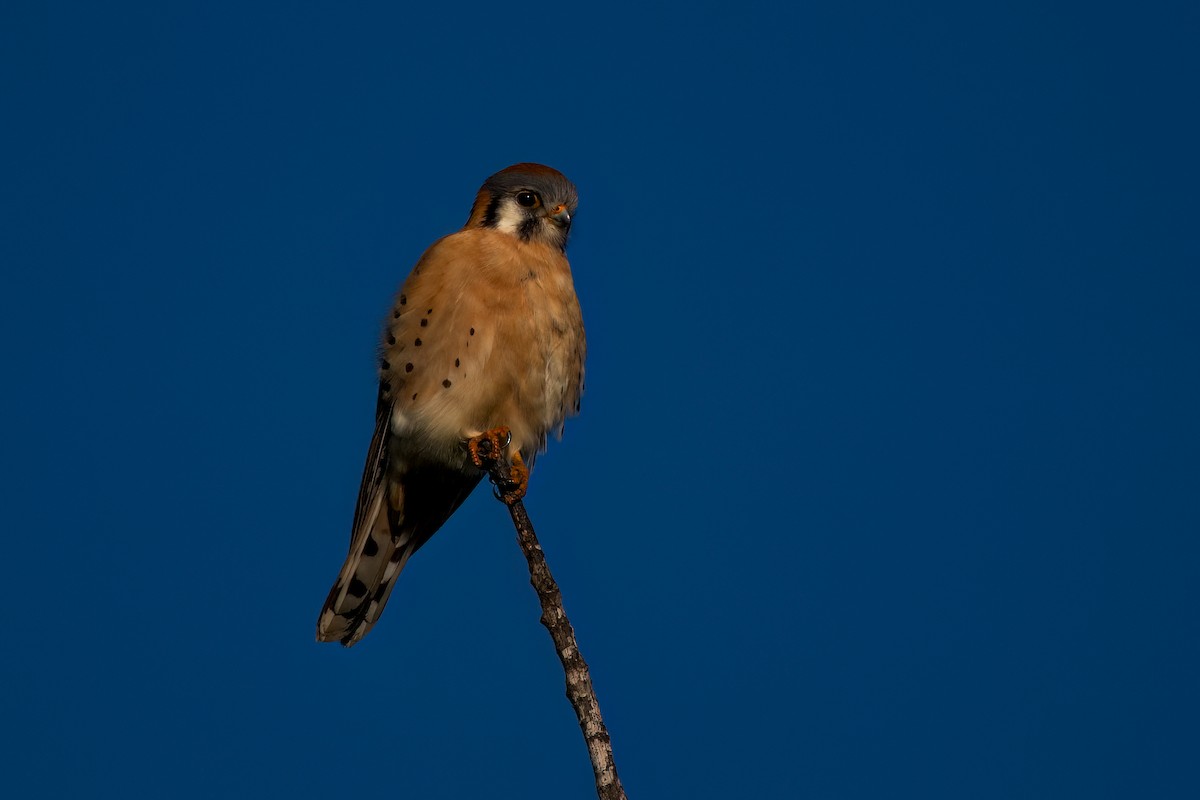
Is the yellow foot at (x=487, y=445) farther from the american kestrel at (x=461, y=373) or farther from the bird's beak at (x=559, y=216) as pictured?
the bird's beak at (x=559, y=216)

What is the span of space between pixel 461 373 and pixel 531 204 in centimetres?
66

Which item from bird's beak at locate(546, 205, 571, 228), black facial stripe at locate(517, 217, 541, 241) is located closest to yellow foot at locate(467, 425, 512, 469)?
black facial stripe at locate(517, 217, 541, 241)

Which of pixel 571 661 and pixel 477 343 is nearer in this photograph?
pixel 571 661

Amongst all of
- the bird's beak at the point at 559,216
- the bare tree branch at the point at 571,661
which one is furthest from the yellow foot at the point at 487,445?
the bird's beak at the point at 559,216

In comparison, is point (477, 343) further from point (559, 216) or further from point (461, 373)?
point (559, 216)

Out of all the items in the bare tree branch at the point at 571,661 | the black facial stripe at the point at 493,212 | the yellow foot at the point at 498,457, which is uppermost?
the black facial stripe at the point at 493,212

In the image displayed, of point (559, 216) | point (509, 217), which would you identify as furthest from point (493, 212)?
point (559, 216)

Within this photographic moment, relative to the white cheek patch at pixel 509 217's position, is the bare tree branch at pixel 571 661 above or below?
below

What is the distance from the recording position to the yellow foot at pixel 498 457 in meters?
3.28

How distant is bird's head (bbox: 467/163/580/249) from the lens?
3.79m

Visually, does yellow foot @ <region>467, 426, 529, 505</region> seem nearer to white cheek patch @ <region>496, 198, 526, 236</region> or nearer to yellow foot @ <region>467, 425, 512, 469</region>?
yellow foot @ <region>467, 425, 512, 469</region>

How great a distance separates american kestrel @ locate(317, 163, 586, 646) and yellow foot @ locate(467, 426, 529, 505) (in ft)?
0.08

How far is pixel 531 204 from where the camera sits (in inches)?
151

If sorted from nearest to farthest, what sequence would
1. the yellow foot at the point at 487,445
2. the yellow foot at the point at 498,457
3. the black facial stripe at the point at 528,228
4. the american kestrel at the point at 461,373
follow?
1. the yellow foot at the point at 498,457
2. the yellow foot at the point at 487,445
3. the american kestrel at the point at 461,373
4. the black facial stripe at the point at 528,228
